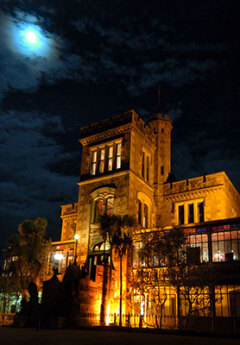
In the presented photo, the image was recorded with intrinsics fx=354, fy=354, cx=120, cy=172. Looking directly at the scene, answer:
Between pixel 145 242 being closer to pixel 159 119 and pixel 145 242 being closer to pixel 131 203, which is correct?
pixel 131 203

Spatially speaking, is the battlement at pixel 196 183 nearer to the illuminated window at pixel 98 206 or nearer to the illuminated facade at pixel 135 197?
the illuminated facade at pixel 135 197

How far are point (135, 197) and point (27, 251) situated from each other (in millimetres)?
12066

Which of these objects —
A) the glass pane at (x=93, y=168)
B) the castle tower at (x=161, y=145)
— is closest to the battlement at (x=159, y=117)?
the castle tower at (x=161, y=145)

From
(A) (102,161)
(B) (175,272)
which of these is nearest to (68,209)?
(A) (102,161)

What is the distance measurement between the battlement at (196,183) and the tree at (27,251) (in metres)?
14.4

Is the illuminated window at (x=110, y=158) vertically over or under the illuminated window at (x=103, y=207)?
over

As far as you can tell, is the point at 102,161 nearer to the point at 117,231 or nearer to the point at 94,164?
the point at 94,164

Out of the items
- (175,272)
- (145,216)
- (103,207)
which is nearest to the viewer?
(175,272)

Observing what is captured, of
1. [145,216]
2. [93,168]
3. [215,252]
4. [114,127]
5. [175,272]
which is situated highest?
[114,127]

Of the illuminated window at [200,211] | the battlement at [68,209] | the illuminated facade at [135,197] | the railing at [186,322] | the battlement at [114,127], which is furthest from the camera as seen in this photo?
the battlement at [68,209]

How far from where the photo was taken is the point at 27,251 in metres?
35.0

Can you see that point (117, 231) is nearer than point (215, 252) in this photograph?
No

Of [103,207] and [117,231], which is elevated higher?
[103,207]

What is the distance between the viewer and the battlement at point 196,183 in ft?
122
